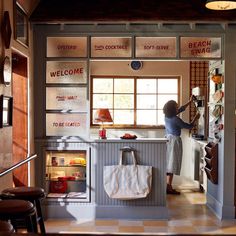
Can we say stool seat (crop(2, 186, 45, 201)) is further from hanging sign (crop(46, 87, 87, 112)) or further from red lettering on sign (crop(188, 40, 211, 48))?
red lettering on sign (crop(188, 40, 211, 48))

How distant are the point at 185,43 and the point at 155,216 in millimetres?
2201

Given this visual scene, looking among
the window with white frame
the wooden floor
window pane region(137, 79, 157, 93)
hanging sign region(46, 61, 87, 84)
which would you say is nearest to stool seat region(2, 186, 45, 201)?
the wooden floor

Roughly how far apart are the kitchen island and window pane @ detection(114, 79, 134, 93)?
102 inches

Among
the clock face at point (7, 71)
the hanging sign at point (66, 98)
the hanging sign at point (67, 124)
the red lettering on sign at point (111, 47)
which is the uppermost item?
the red lettering on sign at point (111, 47)

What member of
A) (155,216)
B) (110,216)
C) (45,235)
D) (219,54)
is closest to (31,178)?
(110,216)

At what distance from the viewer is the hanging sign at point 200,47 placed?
5562 millimetres

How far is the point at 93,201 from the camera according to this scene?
5562 mm

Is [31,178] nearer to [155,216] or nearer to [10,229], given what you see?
[155,216]

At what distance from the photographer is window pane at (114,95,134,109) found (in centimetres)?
801

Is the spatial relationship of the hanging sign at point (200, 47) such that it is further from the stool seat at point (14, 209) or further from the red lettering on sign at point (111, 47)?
the stool seat at point (14, 209)

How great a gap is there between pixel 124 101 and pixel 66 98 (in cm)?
251

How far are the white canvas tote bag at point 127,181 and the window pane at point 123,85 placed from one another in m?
2.72

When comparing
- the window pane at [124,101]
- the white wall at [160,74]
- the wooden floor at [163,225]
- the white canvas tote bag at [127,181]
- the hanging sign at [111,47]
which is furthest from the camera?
the window pane at [124,101]

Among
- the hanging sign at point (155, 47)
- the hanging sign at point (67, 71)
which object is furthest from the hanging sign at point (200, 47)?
the hanging sign at point (67, 71)
